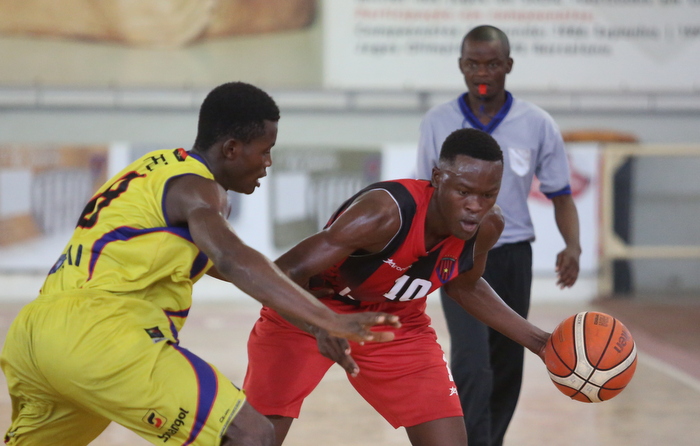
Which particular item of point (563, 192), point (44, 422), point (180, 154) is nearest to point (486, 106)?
point (563, 192)

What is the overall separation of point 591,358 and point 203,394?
163cm

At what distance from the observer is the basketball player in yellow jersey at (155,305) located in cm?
260

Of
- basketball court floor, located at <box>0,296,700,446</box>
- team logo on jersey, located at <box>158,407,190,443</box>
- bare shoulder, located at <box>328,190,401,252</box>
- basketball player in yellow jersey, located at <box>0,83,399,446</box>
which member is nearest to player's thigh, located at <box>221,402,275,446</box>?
basketball player in yellow jersey, located at <box>0,83,399,446</box>

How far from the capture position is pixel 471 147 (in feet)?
10.6

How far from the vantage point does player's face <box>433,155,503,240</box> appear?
10.5ft

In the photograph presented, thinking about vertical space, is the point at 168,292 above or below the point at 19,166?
above

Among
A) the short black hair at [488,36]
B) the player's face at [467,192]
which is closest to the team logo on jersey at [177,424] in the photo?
the player's face at [467,192]

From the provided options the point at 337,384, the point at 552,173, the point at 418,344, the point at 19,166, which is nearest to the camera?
the point at 418,344

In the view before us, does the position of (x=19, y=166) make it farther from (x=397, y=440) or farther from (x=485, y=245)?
(x=485, y=245)

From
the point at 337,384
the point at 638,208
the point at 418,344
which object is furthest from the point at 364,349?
the point at 638,208

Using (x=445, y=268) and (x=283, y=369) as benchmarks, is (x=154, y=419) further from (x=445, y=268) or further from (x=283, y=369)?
(x=445, y=268)

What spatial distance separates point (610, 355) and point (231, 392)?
5.29 ft

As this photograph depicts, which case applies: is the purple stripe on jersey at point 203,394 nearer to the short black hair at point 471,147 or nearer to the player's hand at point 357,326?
the player's hand at point 357,326

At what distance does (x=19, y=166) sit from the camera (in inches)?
414
